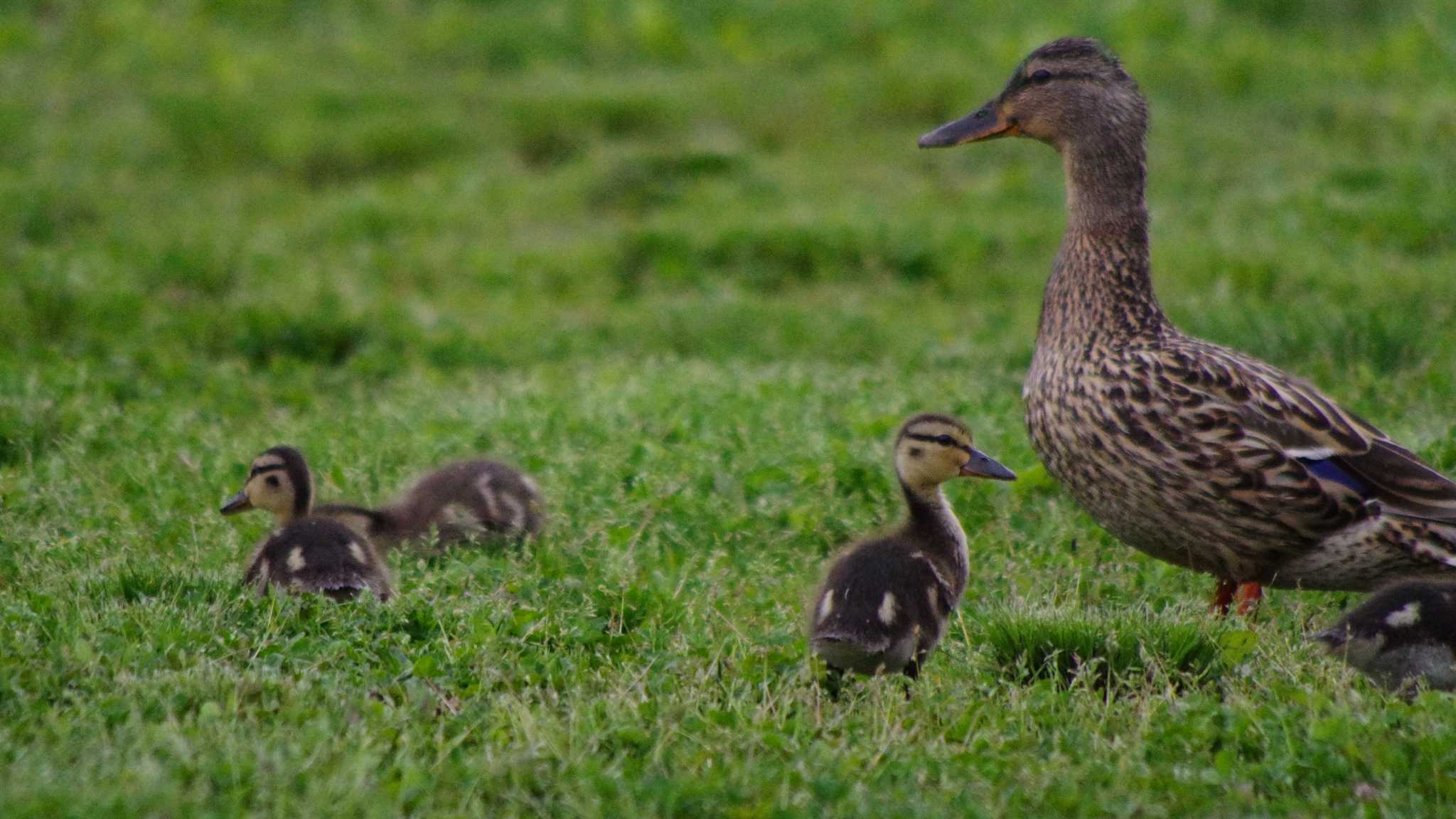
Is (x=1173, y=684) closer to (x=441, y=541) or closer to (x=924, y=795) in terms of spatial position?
(x=924, y=795)

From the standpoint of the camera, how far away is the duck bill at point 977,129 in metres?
6.72

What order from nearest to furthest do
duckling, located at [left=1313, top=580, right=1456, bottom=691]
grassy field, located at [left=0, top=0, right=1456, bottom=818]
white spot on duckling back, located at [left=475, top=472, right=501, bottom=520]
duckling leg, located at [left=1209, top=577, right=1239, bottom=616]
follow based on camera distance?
grassy field, located at [left=0, top=0, right=1456, bottom=818], duckling, located at [left=1313, top=580, right=1456, bottom=691], duckling leg, located at [left=1209, top=577, right=1239, bottom=616], white spot on duckling back, located at [left=475, top=472, right=501, bottom=520]

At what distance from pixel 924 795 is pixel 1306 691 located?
3.98 feet

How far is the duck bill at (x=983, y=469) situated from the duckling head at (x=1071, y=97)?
130cm

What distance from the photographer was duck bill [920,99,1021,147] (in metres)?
6.72

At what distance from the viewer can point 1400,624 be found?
4855 mm

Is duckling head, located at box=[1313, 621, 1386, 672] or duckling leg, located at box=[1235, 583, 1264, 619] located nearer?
duckling head, located at box=[1313, 621, 1386, 672]

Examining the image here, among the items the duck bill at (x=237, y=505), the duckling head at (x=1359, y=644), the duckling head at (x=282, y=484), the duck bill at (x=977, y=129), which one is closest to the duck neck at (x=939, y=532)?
the duckling head at (x=1359, y=644)

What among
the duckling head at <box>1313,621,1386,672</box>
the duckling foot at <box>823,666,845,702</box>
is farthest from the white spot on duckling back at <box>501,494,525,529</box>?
the duckling head at <box>1313,621,1386,672</box>

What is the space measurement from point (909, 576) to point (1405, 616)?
139 cm

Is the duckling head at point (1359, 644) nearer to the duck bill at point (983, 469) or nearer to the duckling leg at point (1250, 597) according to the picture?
the duckling leg at point (1250, 597)

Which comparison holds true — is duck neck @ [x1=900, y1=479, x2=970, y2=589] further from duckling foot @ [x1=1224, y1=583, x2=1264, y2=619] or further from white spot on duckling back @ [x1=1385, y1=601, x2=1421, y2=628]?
white spot on duckling back @ [x1=1385, y1=601, x2=1421, y2=628]

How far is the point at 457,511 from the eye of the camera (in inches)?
252

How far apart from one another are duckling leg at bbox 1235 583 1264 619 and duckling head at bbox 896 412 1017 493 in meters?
0.86
